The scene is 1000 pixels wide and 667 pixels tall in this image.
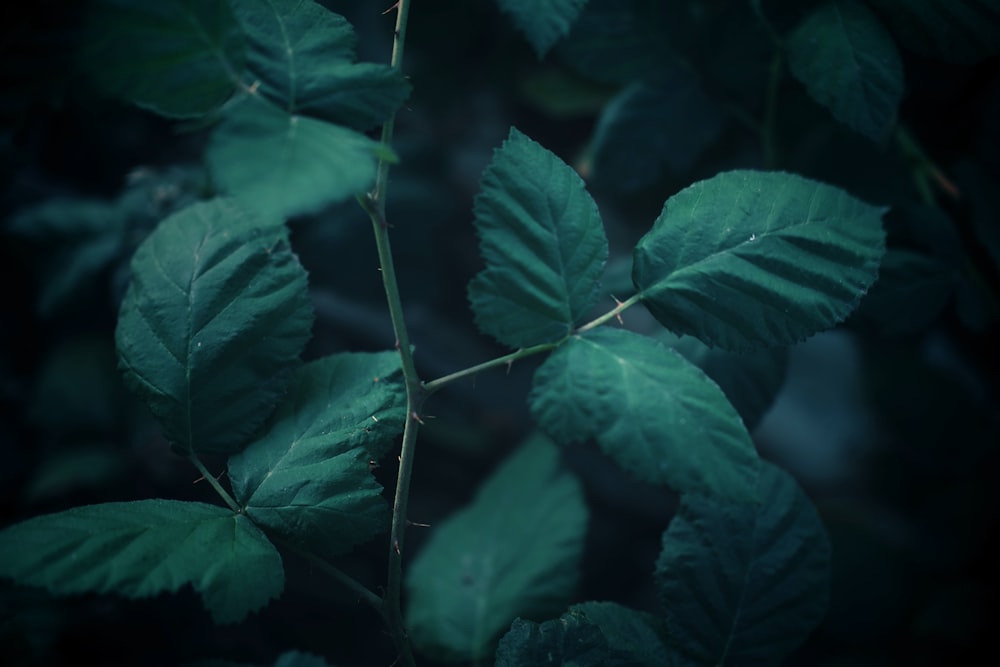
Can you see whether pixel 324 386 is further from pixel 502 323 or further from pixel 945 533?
pixel 945 533

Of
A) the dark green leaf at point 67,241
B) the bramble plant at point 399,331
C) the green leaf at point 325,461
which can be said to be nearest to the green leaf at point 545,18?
the bramble plant at point 399,331

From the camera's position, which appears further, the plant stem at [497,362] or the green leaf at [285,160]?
the plant stem at [497,362]

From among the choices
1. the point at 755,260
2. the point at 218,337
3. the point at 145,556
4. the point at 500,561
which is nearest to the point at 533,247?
the point at 755,260

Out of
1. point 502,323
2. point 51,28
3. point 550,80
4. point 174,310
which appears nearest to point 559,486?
point 502,323

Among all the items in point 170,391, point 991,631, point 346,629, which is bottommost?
point 346,629

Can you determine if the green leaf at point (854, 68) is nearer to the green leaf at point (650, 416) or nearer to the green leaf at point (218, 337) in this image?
the green leaf at point (650, 416)

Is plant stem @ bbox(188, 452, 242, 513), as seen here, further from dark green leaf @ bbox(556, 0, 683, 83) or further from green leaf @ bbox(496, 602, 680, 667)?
dark green leaf @ bbox(556, 0, 683, 83)

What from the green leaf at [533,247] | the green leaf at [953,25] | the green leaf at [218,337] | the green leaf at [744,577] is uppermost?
the green leaf at [953,25]
